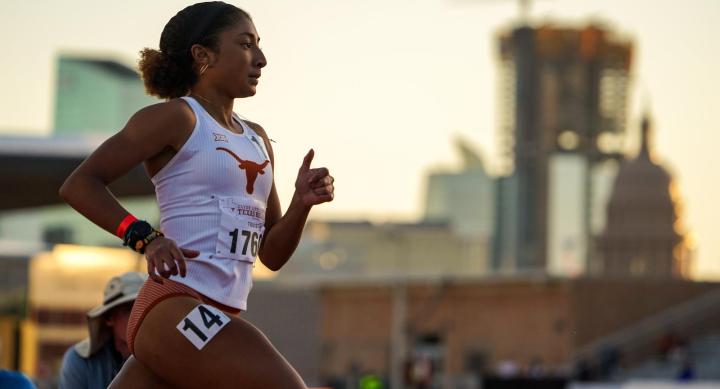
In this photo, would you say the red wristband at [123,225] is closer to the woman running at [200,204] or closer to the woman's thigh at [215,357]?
the woman running at [200,204]

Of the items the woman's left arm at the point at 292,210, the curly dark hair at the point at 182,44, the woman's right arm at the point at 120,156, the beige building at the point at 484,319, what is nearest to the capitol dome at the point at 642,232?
the beige building at the point at 484,319

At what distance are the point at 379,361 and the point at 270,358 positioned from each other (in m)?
78.1

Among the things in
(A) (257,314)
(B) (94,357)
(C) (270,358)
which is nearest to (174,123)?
(C) (270,358)

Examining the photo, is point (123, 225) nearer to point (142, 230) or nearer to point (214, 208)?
point (142, 230)

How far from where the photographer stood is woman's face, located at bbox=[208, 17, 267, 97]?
181 inches

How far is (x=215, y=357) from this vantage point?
4.18m

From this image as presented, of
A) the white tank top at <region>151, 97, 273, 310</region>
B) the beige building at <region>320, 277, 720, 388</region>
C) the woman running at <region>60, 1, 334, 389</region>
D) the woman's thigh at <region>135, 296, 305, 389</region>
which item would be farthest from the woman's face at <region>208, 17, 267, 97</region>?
the beige building at <region>320, 277, 720, 388</region>

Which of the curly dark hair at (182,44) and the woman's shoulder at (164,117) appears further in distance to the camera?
the curly dark hair at (182,44)

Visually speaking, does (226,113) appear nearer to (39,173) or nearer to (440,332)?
(39,173)

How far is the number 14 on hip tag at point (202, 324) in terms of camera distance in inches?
164

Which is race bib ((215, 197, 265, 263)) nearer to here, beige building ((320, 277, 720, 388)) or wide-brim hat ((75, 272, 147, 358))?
wide-brim hat ((75, 272, 147, 358))

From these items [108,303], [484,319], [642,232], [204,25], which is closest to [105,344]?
[108,303]

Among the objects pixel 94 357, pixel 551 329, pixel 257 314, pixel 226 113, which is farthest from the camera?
pixel 257 314

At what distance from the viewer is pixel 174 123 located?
4.43 metres
